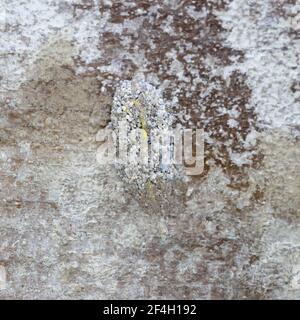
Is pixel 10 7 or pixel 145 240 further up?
pixel 10 7

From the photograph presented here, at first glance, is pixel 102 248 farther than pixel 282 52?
Yes

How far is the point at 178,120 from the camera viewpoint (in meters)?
1.46

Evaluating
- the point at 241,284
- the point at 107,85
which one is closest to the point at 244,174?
the point at 241,284

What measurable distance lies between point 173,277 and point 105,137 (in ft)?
1.52

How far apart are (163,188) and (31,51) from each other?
1.79 ft

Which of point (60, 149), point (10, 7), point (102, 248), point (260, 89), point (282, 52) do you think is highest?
point (10, 7)

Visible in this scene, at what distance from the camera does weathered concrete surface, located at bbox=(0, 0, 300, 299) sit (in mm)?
1416

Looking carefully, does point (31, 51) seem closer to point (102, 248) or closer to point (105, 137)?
point (105, 137)

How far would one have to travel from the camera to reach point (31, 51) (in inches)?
57.0

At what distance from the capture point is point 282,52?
1397mm

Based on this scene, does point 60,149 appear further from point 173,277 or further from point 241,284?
point 241,284

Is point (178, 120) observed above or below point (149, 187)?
above

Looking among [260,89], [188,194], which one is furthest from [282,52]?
[188,194]

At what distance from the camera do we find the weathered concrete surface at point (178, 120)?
1416mm
